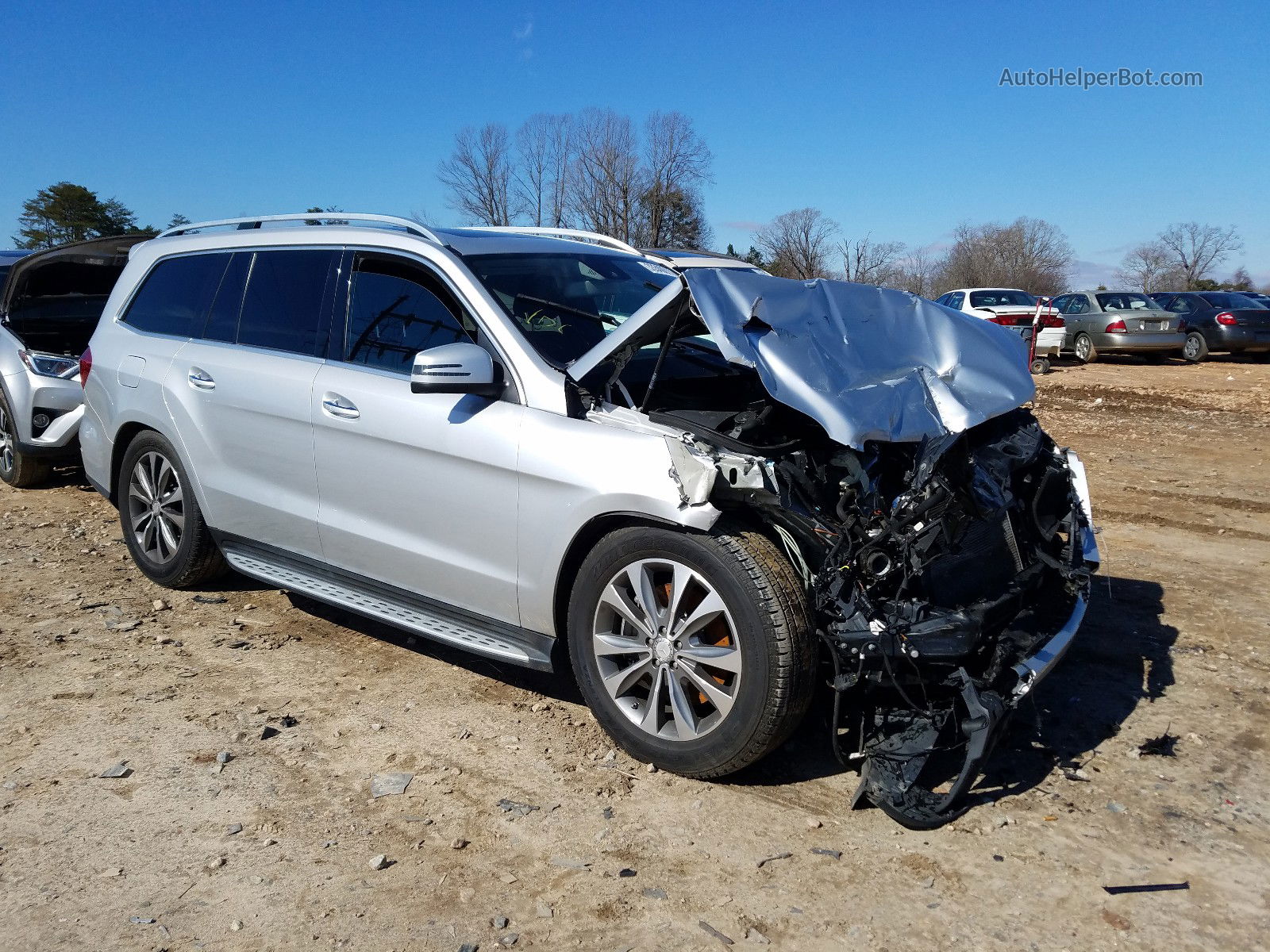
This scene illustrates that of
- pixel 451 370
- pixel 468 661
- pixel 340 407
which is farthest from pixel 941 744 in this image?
pixel 340 407

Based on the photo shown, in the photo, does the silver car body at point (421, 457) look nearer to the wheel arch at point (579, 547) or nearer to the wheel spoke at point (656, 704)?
the wheel arch at point (579, 547)

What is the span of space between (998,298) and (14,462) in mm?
20048

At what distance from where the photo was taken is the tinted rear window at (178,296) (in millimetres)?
5391

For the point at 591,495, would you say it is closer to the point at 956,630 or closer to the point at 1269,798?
the point at 956,630

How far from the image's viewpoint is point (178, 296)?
5.57 metres

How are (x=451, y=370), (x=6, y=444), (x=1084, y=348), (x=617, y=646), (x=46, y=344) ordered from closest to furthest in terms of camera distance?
(x=617, y=646) → (x=451, y=370) → (x=6, y=444) → (x=46, y=344) → (x=1084, y=348)

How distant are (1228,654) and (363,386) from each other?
411cm

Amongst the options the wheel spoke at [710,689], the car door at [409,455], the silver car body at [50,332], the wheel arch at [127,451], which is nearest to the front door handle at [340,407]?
the car door at [409,455]

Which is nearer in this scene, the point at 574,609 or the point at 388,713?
the point at 574,609

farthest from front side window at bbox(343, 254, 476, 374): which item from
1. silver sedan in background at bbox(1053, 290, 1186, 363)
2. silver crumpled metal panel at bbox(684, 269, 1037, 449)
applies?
silver sedan in background at bbox(1053, 290, 1186, 363)

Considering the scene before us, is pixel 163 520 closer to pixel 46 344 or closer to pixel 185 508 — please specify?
pixel 185 508

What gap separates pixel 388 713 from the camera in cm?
421

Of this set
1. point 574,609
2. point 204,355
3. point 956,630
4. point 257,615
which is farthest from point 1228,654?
point 204,355

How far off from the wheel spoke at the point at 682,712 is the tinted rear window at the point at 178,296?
3383mm
